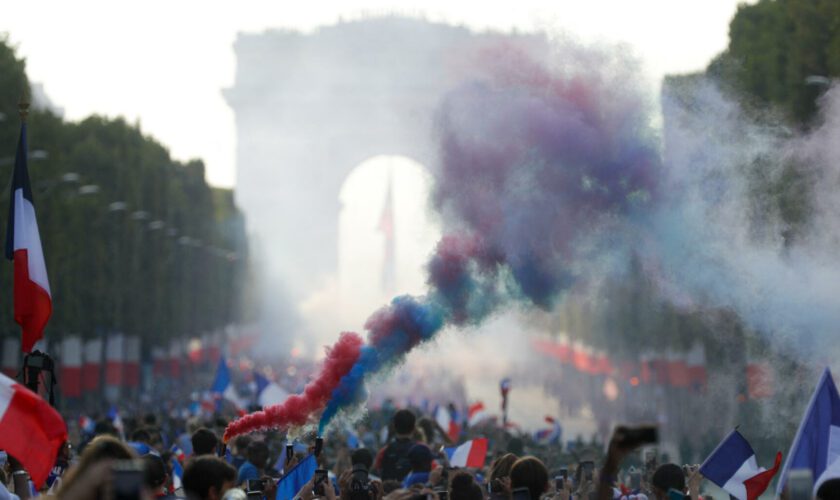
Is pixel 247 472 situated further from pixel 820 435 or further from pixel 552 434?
pixel 552 434

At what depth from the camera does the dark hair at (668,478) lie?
33.9 ft

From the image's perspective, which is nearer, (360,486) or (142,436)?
(360,486)

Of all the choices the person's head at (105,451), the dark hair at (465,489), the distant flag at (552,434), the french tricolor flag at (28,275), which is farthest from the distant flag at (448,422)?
the person's head at (105,451)

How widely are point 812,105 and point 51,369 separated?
924 inches

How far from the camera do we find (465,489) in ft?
32.5

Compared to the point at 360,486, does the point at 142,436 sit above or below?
below

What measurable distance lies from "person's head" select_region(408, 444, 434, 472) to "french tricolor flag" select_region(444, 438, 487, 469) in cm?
199

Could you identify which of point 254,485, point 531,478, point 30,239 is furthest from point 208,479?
point 30,239

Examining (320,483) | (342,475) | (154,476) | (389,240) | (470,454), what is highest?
(154,476)

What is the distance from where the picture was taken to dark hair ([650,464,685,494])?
1034 centimetres

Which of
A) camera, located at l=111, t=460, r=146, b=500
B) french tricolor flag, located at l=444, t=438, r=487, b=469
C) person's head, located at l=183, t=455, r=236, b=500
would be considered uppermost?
camera, located at l=111, t=460, r=146, b=500

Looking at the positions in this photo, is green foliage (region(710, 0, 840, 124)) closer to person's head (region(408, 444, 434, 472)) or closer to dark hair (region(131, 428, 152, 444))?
dark hair (region(131, 428, 152, 444))

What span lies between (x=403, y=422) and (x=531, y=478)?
5687 mm

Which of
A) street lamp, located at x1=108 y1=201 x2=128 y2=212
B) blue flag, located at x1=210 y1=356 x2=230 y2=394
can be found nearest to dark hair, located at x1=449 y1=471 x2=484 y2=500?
blue flag, located at x1=210 y1=356 x2=230 y2=394
